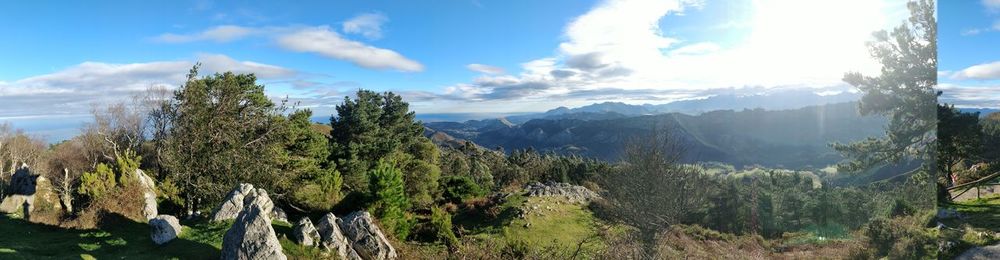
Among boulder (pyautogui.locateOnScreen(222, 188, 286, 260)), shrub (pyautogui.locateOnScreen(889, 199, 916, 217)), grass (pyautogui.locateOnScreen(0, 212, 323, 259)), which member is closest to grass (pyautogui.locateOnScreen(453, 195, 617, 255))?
grass (pyautogui.locateOnScreen(0, 212, 323, 259))

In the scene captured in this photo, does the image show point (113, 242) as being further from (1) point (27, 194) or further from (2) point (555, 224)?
(2) point (555, 224)

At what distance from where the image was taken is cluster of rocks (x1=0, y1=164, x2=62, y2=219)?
23125 mm

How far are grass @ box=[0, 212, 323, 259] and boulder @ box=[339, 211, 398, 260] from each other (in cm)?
201

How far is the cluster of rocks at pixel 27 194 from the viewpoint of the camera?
910 inches

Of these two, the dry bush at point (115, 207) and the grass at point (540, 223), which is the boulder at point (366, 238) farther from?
the dry bush at point (115, 207)

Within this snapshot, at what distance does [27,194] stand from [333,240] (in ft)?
57.1

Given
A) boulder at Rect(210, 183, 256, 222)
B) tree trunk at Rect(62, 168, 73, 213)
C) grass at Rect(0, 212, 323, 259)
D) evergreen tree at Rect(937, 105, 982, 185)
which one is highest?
evergreen tree at Rect(937, 105, 982, 185)

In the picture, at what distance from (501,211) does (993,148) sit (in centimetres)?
2669

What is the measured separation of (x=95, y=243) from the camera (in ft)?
59.8

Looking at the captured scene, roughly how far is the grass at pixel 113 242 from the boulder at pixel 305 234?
315 millimetres

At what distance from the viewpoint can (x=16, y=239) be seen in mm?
18375

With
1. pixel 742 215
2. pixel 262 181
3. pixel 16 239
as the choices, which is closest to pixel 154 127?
pixel 262 181

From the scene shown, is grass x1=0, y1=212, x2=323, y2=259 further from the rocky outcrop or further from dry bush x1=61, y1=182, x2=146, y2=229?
the rocky outcrop

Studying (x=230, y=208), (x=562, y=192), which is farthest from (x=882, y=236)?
(x=230, y=208)
